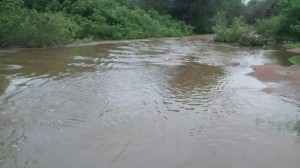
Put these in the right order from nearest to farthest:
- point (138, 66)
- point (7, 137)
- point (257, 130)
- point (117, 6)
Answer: point (7, 137), point (257, 130), point (138, 66), point (117, 6)

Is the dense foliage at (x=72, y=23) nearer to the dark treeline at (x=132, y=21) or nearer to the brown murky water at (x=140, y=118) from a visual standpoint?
the dark treeline at (x=132, y=21)

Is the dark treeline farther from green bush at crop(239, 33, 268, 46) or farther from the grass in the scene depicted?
the grass

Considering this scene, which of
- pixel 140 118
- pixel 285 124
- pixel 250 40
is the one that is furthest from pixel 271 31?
pixel 140 118

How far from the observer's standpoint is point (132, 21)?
33312 mm

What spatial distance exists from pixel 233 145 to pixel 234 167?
104 cm

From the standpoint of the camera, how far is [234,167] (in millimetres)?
6137

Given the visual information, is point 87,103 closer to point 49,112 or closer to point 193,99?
point 49,112

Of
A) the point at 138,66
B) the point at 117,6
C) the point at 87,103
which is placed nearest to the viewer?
the point at 87,103

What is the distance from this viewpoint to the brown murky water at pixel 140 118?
252 inches

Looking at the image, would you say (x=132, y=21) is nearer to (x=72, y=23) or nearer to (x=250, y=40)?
(x=72, y=23)

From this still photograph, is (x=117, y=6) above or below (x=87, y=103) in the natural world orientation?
above

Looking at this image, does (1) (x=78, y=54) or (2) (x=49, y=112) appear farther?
(1) (x=78, y=54)

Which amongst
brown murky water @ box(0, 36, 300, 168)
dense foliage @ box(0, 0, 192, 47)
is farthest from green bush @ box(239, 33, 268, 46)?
brown murky water @ box(0, 36, 300, 168)

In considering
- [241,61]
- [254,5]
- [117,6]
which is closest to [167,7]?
[117,6]
